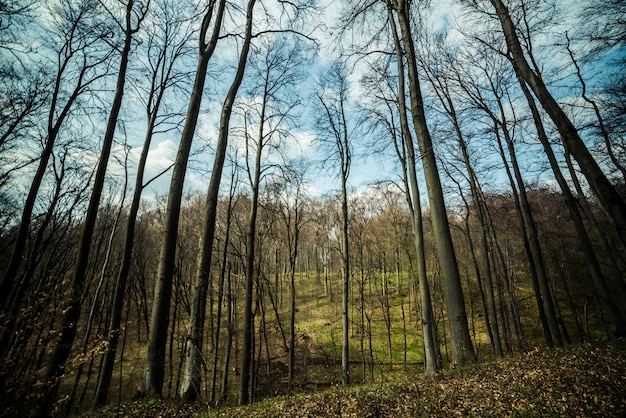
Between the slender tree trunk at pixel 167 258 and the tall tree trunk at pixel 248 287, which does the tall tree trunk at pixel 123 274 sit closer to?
the slender tree trunk at pixel 167 258

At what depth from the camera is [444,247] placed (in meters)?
5.60

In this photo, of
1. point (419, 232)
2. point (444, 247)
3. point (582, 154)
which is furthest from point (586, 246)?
point (444, 247)

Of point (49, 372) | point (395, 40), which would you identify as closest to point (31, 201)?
point (49, 372)

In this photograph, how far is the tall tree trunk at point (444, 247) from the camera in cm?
533

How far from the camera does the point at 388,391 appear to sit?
496cm

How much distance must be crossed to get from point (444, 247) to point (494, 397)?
103 inches

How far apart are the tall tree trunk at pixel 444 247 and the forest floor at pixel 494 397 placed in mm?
466

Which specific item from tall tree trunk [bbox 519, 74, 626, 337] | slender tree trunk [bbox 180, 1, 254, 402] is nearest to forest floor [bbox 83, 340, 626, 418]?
slender tree trunk [bbox 180, 1, 254, 402]

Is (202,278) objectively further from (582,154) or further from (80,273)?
(582,154)

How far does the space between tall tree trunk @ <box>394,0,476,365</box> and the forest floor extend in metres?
0.47

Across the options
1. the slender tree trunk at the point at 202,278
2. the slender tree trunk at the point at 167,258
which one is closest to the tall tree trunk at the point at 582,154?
the slender tree trunk at the point at 202,278

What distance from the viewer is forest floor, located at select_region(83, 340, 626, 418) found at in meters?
3.19

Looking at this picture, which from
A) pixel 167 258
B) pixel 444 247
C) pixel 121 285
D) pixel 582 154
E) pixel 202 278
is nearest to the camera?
pixel 582 154

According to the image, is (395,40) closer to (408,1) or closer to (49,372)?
(408,1)
